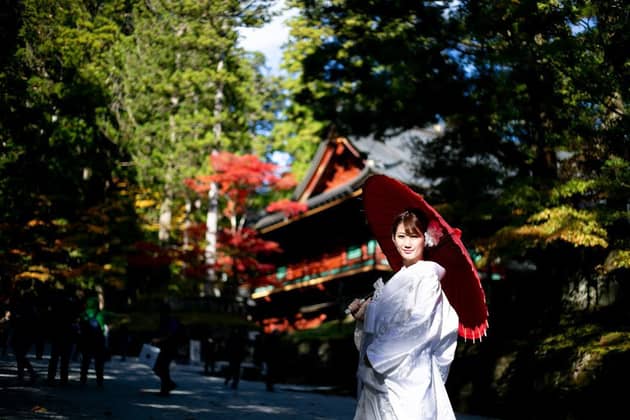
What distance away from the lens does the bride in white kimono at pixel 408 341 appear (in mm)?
3613

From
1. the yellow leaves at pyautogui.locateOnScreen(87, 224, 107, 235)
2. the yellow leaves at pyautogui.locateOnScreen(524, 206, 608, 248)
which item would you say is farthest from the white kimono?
the yellow leaves at pyautogui.locateOnScreen(87, 224, 107, 235)

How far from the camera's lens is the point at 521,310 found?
44.2ft

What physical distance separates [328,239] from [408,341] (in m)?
25.8

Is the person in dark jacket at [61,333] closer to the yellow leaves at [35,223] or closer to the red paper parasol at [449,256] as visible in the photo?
the red paper parasol at [449,256]

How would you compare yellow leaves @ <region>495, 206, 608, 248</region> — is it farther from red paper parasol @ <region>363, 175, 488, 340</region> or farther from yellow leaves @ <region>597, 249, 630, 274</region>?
red paper parasol @ <region>363, 175, 488, 340</region>

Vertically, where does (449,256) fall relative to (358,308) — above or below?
above

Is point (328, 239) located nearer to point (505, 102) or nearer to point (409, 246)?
point (505, 102)

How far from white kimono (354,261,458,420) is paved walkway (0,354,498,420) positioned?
512cm

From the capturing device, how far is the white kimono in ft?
11.8

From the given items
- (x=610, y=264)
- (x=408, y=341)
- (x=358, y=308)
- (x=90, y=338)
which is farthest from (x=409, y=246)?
(x=90, y=338)

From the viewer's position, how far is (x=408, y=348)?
367cm

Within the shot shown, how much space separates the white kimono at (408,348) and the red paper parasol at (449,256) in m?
0.17

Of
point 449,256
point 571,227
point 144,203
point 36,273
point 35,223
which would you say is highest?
point 144,203

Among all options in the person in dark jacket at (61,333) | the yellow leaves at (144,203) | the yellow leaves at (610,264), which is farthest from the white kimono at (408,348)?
the yellow leaves at (144,203)
